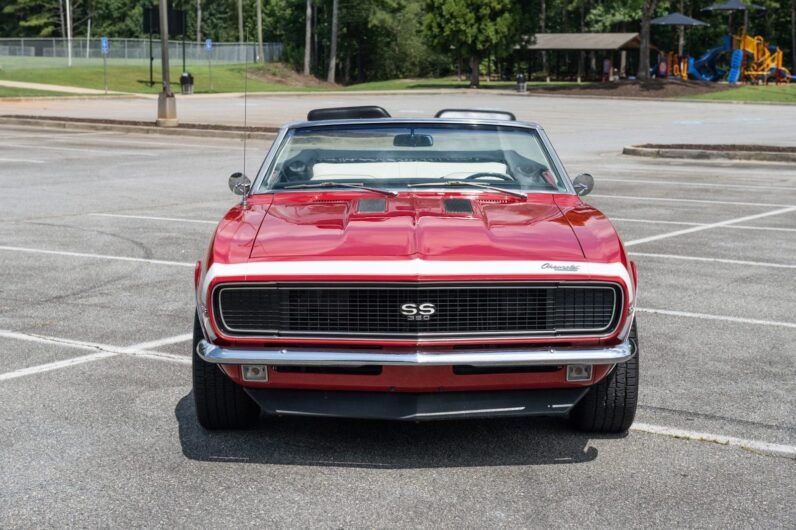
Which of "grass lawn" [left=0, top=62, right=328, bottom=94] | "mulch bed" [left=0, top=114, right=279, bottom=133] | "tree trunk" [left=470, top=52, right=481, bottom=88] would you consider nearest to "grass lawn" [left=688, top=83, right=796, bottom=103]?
"tree trunk" [left=470, top=52, right=481, bottom=88]

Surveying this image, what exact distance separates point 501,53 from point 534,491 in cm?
7089

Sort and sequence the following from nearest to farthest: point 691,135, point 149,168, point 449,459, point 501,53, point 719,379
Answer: point 449,459 < point 719,379 < point 149,168 < point 691,135 < point 501,53

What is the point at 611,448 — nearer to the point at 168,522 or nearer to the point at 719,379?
the point at 719,379

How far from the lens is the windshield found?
6.57 meters

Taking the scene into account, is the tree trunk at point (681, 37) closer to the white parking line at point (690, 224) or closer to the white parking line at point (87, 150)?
the white parking line at point (87, 150)

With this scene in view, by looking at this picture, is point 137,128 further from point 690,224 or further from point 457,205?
point 457,205

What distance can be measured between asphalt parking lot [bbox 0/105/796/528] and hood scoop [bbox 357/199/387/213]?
107 cm

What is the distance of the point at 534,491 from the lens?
4.77m

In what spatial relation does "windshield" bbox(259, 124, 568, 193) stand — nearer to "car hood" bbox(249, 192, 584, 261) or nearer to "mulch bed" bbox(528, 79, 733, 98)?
"car hood" bbox(249, 192, 584, 261)

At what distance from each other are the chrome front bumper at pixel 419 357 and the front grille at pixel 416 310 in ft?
0.25

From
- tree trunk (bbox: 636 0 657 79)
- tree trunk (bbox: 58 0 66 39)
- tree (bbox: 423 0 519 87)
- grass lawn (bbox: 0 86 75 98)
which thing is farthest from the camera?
tree trunk (bbox: 58 0 66 39)

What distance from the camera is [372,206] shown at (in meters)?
5.75

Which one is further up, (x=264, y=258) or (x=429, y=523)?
(x=264, y=258)

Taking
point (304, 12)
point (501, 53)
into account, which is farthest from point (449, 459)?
point (304, 12)
